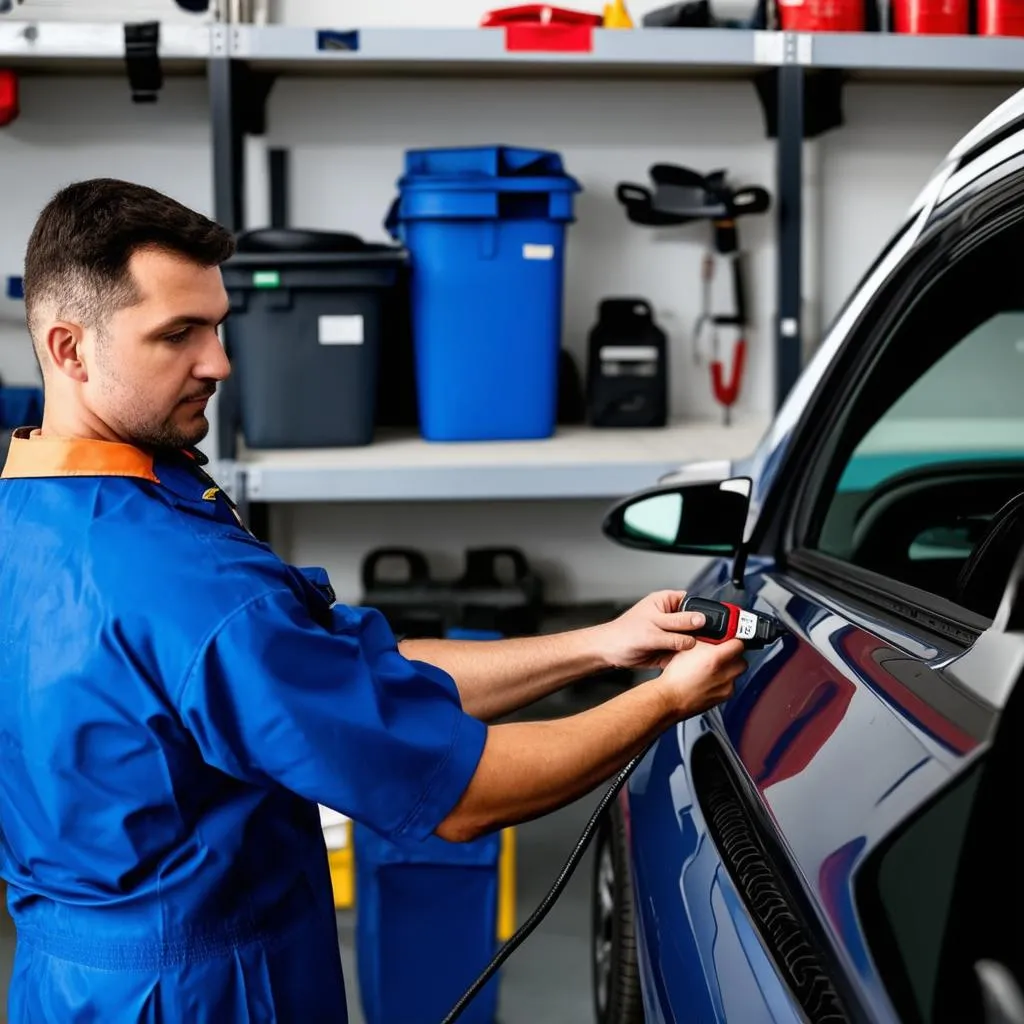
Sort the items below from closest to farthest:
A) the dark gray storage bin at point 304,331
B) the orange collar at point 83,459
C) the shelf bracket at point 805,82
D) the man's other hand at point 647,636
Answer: the orange collar at point 83,459 < the man's other hand at point 647,636 < the dark gray storage bin at point 304,331 < the shelf bracket at point 805,82

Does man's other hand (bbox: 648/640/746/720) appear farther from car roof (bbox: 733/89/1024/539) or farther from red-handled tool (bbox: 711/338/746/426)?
red-handled tool (bbox: 711/338/746/426)

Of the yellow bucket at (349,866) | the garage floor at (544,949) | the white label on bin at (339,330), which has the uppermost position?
the white label on bin at (339,330)

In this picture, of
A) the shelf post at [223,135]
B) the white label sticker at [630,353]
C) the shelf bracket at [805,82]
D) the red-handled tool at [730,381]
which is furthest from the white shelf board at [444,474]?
the shelf bracket at [805,82]

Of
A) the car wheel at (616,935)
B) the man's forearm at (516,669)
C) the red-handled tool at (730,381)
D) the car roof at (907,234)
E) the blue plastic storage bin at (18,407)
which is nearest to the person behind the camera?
the car roof at (907,234)

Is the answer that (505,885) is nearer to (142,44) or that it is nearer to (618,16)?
(142,44)

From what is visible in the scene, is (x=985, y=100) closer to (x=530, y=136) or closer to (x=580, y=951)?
(x=530, y=136)

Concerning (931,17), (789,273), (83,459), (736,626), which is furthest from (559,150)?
(83,459)

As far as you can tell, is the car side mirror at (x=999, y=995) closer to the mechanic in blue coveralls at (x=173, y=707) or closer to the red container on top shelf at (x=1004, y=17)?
the mechanic in blue coveralls at (x=173, y=707)

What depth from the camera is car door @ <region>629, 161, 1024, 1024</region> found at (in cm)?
86

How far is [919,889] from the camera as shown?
761 millimetres

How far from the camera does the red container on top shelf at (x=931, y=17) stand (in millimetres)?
3793

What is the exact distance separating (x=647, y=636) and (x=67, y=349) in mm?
676

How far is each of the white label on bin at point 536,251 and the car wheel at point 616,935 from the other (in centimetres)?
203

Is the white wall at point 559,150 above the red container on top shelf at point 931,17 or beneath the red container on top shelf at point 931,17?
beneath
